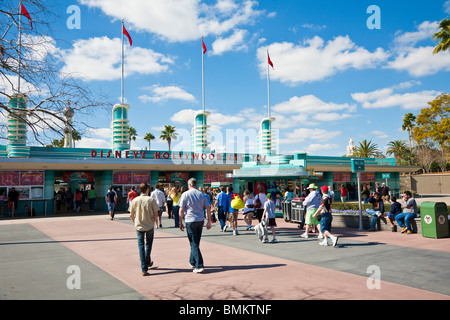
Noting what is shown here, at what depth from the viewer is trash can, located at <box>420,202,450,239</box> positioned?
408 inches

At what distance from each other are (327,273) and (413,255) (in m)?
2.99

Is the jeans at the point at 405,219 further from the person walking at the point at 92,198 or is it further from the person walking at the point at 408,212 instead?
the person walking at the point at 92,198

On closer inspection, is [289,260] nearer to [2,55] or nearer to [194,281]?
[194,281]

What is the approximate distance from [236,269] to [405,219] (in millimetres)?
7597

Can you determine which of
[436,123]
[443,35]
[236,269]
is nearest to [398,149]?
[436,123]

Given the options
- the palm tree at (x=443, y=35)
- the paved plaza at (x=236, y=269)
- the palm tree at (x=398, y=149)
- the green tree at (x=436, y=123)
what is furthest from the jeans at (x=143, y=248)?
the palm tree at (x=398, y=149)

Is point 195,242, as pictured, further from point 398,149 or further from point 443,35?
point 398,149

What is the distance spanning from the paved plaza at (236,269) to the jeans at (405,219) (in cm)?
63

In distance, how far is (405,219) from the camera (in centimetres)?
1158

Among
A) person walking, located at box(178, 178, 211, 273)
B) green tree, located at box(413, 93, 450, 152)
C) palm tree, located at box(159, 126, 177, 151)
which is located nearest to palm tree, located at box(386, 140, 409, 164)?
green tree, located at box(413, 93, 450, 152)

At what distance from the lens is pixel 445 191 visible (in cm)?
4781

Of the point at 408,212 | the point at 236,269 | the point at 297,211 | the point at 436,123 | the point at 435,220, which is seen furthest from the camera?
the point at 436,123

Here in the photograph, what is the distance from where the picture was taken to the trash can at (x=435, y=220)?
1035cm
